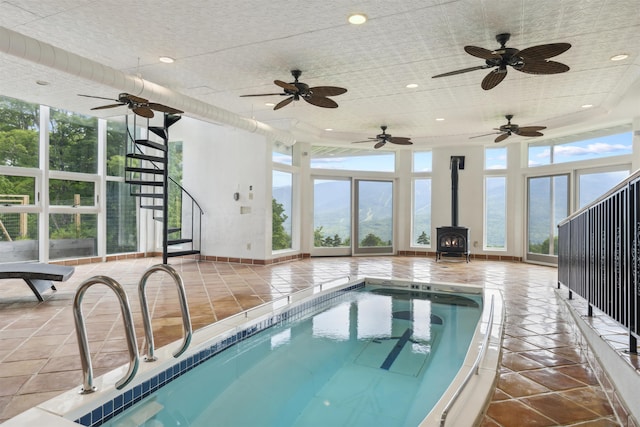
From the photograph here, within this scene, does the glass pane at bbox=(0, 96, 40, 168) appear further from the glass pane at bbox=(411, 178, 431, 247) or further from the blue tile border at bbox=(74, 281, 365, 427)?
the glass pane at bbox=(411, 178, 431, 247)

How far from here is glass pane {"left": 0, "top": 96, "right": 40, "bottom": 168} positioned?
650cm

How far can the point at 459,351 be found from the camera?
11.7 feet

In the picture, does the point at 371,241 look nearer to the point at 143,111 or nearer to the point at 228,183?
the point at 228,183

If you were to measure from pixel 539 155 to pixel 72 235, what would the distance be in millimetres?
Result: 9918

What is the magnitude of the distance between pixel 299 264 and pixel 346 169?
299cm

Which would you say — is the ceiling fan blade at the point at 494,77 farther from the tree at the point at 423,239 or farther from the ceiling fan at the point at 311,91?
the tree at the point at 423,239

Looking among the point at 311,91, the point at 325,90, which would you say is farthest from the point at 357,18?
the point at 311,91

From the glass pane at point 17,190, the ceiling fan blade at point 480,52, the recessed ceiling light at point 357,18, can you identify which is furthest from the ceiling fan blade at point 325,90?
the glass pane at point 17,190

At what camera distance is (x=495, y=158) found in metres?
9.48

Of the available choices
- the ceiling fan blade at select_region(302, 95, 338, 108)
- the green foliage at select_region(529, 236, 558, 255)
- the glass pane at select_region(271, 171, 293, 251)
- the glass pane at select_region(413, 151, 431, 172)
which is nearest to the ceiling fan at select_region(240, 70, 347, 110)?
the ceiling fan blade at select_region(302, 95, 338, 108)

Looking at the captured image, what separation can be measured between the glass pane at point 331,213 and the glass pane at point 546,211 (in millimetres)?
4203

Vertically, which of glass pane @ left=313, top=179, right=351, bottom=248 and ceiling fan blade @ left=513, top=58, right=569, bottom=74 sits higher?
ceiling fan blade @ left=513, top=58, right=569, bottom=74

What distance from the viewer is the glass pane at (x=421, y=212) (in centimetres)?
1009

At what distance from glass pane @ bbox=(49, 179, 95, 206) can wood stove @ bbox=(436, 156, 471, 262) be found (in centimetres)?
760
